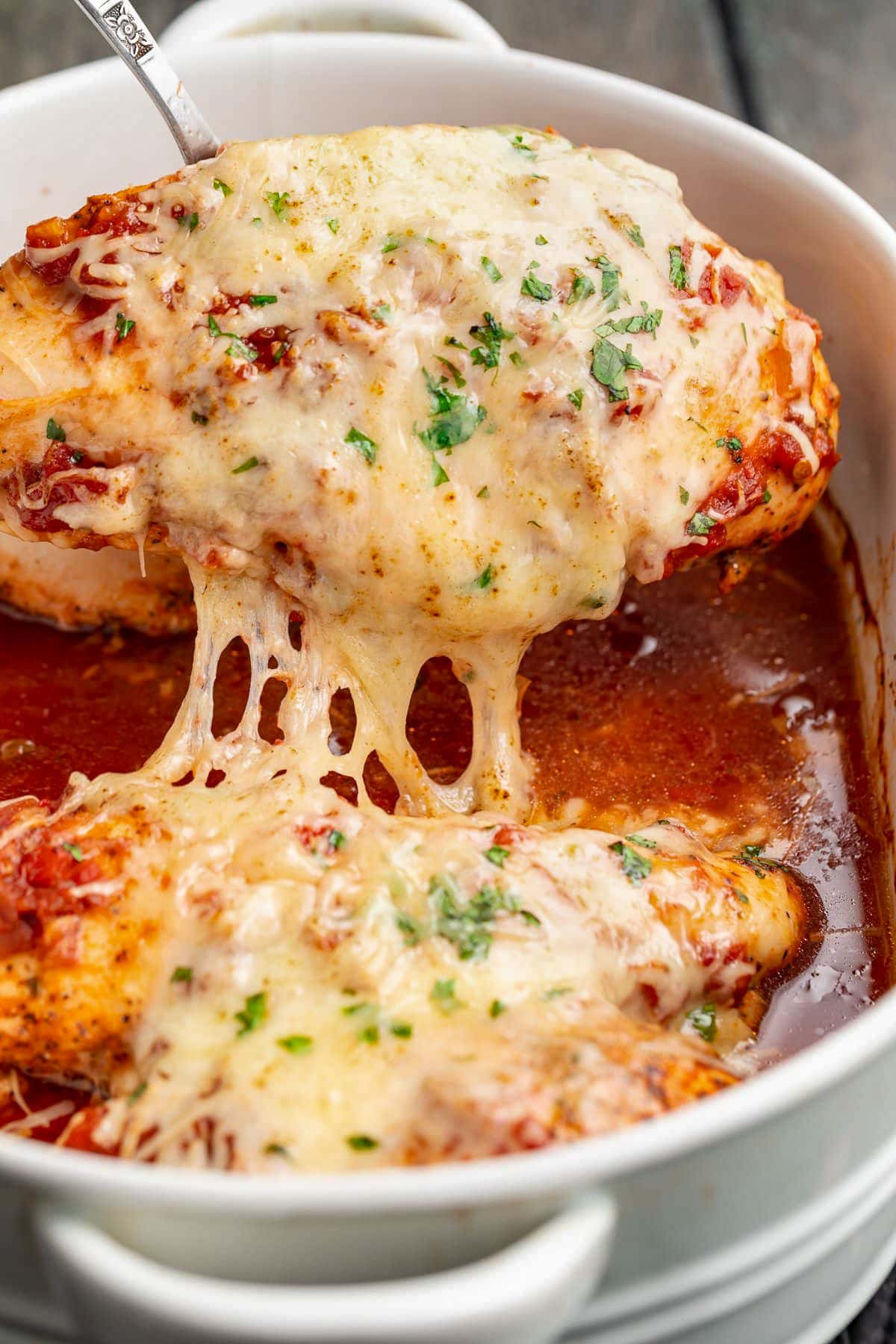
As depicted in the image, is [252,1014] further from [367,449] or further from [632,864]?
[367,449]

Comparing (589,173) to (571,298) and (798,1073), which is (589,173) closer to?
(571,298)

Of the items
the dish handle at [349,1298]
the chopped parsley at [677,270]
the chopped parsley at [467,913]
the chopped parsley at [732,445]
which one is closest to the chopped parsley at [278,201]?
the chopped parsley at [677,270]

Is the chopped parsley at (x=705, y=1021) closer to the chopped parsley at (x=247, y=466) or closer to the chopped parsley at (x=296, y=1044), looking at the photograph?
the chopped parsley at (x=296, y=1044)

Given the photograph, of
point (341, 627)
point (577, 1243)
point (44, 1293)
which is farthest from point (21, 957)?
point (577, 1243)

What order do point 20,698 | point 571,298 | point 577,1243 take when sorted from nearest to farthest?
point 577,1243
point 571,298
point 20,698

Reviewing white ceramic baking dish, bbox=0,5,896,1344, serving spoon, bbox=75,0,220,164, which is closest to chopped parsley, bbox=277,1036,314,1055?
white ceramic baking dish, bbox=0,5,896,1344
